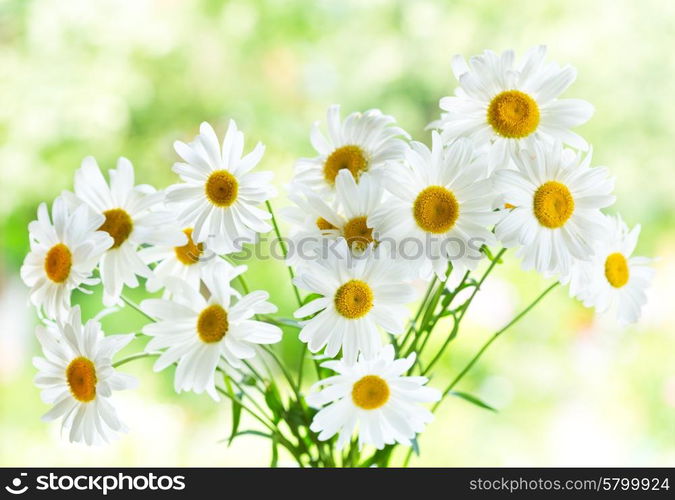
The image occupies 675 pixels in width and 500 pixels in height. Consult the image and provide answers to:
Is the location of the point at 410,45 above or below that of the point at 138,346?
above

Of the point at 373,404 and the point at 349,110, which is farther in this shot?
the point at 349,110

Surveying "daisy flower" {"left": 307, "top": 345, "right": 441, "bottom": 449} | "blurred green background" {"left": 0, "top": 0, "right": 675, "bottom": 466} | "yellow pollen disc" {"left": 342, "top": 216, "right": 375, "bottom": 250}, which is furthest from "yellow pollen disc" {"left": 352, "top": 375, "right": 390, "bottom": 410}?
"blurred green background" {"left": 0, "top": 0, "right": 675, "bottom": 466}

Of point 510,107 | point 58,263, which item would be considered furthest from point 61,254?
point 510,107

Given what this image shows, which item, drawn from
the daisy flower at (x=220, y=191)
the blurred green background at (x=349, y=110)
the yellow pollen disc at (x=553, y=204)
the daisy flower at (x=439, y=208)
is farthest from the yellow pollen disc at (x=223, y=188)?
the blurred green background at (x=349, y=110)

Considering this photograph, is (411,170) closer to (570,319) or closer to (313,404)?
(313,404)

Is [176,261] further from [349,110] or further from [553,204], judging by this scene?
[349,110]

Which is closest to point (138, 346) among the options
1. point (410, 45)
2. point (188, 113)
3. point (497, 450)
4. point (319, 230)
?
point (188, 113)
